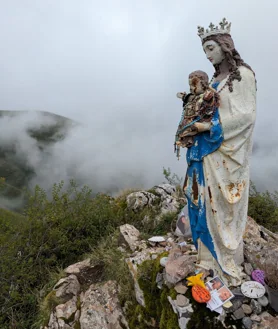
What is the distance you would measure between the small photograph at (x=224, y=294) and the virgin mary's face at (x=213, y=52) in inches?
119

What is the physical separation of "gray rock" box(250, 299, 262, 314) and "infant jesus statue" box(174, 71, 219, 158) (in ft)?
7.16

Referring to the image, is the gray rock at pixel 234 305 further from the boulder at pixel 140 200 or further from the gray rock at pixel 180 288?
the boulder at pixel 140 200

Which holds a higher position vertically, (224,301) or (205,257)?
(205,257)

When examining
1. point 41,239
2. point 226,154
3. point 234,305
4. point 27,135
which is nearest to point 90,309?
point 234,305

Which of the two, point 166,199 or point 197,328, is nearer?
point 197,328

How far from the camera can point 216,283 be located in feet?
10.9

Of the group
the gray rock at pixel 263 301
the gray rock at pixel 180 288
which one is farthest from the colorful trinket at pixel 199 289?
the gray rock at pixel 263 301

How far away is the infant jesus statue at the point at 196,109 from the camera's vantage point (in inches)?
131

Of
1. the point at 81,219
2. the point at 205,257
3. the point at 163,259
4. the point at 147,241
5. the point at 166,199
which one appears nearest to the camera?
the point at 205,257

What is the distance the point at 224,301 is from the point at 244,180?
5.09ft

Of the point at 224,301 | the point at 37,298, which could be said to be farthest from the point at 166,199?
the point at 224,301

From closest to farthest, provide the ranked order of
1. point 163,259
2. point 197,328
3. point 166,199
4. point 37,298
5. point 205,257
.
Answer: point 197,328 < point 205,257 < point 163,259 < point 37,298 < point 166,199

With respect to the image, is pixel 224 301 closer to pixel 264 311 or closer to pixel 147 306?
pixel 264 311

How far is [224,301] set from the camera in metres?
3.14
